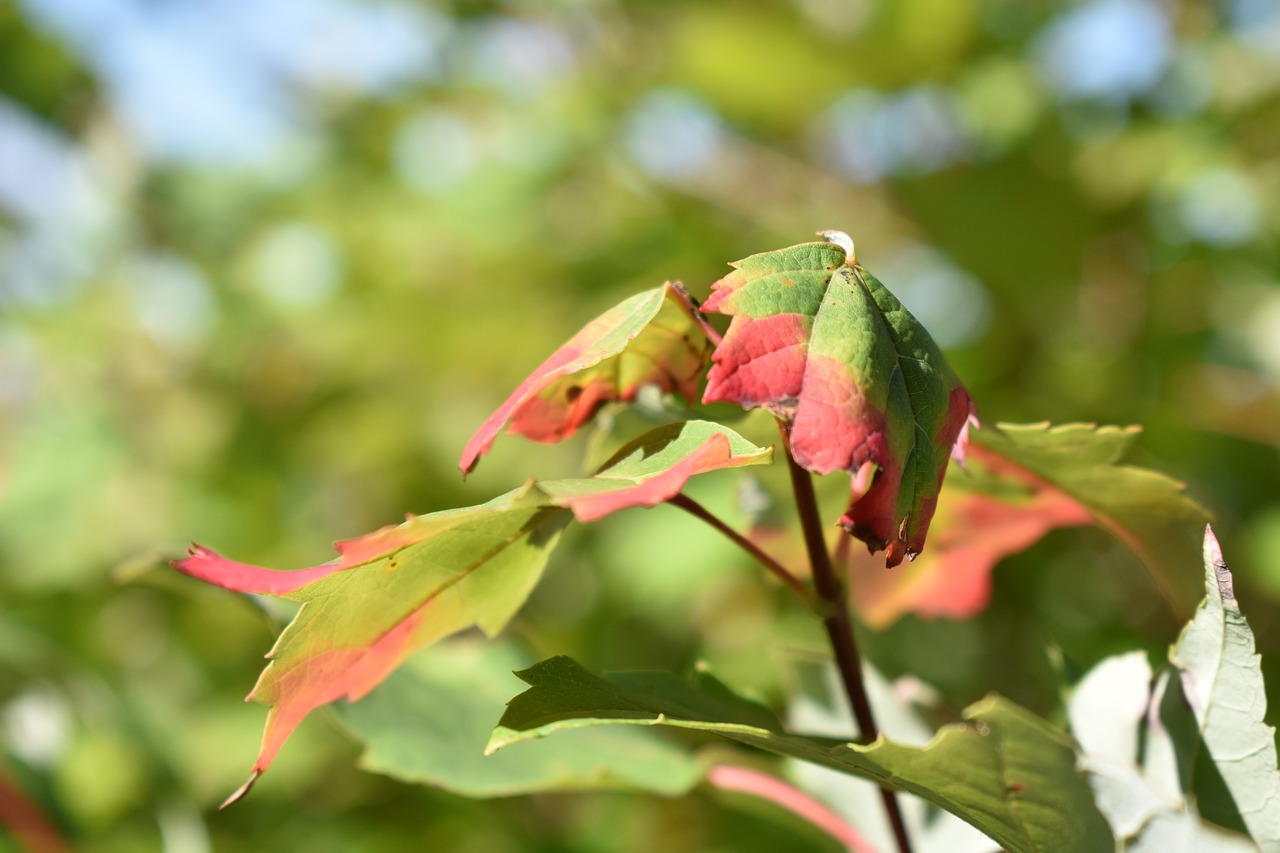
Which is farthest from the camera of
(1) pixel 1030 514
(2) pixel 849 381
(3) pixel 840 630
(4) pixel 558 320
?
(4) pixel 558 320

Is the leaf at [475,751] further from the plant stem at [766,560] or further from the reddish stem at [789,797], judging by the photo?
the plant stem at [766,560]

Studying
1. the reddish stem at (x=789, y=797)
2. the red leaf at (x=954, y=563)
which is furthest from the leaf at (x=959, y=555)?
the reddish stem at (x=789, y=797)

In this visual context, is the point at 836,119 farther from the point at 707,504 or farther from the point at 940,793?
the point at 940,793

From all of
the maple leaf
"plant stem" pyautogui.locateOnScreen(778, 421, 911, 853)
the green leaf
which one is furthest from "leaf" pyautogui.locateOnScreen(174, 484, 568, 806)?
the green leaf

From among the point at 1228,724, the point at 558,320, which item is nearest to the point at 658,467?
the point at 1228,724

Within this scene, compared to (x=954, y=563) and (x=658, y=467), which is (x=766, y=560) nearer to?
(x=658, y=467)

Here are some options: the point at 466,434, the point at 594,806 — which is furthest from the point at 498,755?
the point at 466,434
